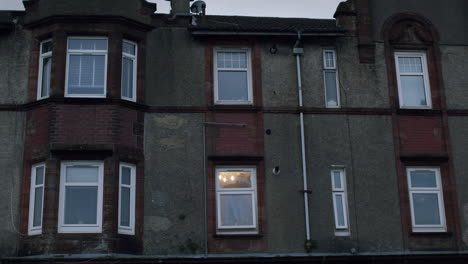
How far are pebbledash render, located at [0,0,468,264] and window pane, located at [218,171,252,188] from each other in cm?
4

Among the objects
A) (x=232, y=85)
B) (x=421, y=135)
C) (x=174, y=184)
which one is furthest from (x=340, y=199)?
(x=174, y=184)

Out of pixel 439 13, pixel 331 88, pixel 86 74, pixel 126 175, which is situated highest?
pixel 439 13

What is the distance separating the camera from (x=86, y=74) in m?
19.7

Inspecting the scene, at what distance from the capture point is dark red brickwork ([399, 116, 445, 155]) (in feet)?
67.7

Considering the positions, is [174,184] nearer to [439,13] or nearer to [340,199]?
[340,199]

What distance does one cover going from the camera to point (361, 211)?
1988 centimetres

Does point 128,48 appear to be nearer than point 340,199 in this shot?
No

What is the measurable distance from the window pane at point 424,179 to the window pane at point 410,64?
3.22 metres

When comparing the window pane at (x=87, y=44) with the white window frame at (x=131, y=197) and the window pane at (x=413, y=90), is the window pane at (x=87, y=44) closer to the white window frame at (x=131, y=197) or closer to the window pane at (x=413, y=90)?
the white window frame at (x=131, y=197)

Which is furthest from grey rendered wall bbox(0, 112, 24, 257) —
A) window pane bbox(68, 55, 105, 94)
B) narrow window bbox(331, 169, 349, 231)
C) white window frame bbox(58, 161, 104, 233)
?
narrow window bbox(331, 169, 349, 231)

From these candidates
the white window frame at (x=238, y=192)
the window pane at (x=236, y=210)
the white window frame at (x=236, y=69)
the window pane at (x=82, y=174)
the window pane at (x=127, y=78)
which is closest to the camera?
the window pane at (x=82, y=174)

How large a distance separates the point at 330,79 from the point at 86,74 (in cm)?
709

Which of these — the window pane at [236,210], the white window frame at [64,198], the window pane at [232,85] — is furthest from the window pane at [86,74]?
the window pane at [236,210]

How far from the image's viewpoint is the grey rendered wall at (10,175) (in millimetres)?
18547
